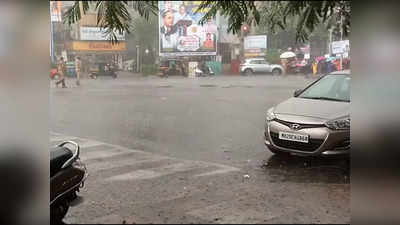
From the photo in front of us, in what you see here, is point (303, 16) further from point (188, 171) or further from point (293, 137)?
point (188, 171)

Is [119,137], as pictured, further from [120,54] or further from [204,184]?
[120,54]

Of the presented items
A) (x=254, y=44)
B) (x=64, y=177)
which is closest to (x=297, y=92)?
(x=254, y=44)

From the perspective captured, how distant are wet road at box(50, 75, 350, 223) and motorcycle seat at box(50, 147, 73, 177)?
0.04m

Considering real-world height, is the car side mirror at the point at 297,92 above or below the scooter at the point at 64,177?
above

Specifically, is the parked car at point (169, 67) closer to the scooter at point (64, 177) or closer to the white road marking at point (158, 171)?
the scooter at point (64, 177)

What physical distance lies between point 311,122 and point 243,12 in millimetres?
1084

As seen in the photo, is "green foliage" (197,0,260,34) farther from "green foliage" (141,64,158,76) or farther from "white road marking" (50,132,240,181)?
"white road marking" (50,132,240,181)

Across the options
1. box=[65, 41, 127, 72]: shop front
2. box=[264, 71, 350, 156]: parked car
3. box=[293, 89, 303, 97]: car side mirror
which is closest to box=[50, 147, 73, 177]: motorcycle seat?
box=[65, 41, 127, 72]: shop front

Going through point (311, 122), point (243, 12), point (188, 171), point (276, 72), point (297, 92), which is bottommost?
point (188, 171)

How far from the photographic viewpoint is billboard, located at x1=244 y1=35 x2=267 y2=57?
1.84 m

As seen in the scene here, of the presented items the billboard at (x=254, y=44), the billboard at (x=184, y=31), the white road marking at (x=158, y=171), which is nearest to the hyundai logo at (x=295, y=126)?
the billboard at (x=254, y=44)

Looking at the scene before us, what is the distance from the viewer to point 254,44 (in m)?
1.96

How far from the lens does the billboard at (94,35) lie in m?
1.22

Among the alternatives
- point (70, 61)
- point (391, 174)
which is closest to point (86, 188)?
point (70, 61)
